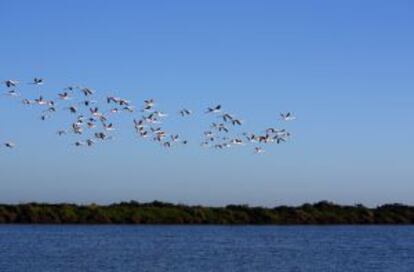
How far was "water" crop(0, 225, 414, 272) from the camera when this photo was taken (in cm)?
5022

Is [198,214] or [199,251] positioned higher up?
[198,214]

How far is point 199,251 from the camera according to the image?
59.2 metres

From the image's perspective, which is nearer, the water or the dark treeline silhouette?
the water

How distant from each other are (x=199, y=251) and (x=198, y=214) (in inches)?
1681

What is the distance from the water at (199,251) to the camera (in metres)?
50.2

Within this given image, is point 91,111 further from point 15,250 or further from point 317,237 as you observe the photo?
point 317,237

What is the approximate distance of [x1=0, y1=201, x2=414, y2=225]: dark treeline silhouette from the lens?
97688mm

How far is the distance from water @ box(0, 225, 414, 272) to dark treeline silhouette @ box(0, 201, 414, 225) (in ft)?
50.7

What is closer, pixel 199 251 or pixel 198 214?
pixel 199 251

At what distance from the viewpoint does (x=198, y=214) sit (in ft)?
334

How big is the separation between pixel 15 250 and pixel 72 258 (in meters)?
6.00

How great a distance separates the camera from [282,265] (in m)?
51.2

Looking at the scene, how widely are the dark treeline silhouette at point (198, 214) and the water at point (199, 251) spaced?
15450mm

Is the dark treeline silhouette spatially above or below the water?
above
